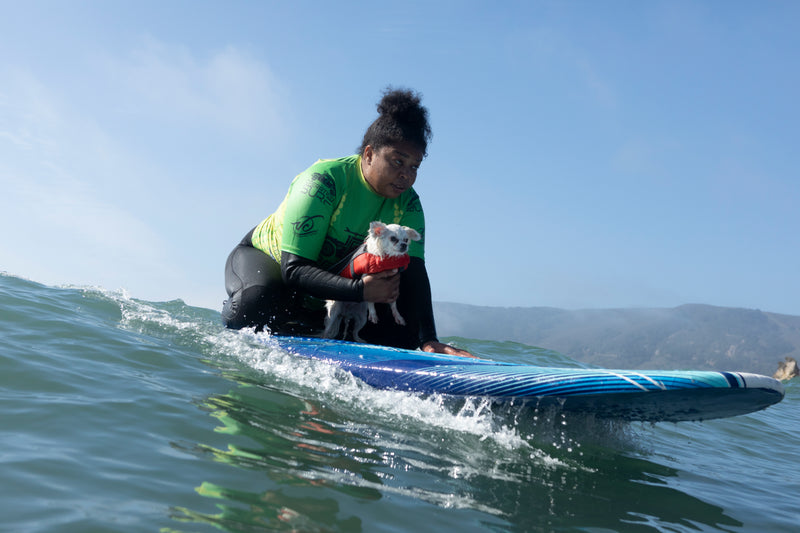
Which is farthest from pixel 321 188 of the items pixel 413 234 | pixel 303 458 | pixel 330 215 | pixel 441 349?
pixel 303 458

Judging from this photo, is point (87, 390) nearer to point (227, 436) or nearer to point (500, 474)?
point (227, 436)

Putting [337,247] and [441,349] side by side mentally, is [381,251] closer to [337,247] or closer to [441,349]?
[337,247]

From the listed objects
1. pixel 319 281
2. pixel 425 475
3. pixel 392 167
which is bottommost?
pixel 425 475

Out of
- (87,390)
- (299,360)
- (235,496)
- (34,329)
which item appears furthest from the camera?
(34,329)

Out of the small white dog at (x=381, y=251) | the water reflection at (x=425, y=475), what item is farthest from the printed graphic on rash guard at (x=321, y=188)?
the water reflection at (x=425, y=475)

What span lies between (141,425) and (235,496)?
3.51ft

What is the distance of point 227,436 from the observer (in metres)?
2.85

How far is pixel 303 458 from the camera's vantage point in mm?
2637

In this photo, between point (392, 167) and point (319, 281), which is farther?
point (392, 167)

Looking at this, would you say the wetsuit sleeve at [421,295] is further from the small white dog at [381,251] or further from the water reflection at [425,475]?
the water reflection at [425,475]

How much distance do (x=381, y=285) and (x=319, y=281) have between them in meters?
0.49

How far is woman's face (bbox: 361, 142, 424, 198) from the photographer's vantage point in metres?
4.62

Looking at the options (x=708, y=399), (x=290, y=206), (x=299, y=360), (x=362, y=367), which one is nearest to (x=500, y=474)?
(x=708, y=399)

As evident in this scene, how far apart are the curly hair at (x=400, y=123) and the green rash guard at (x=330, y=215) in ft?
1.20
